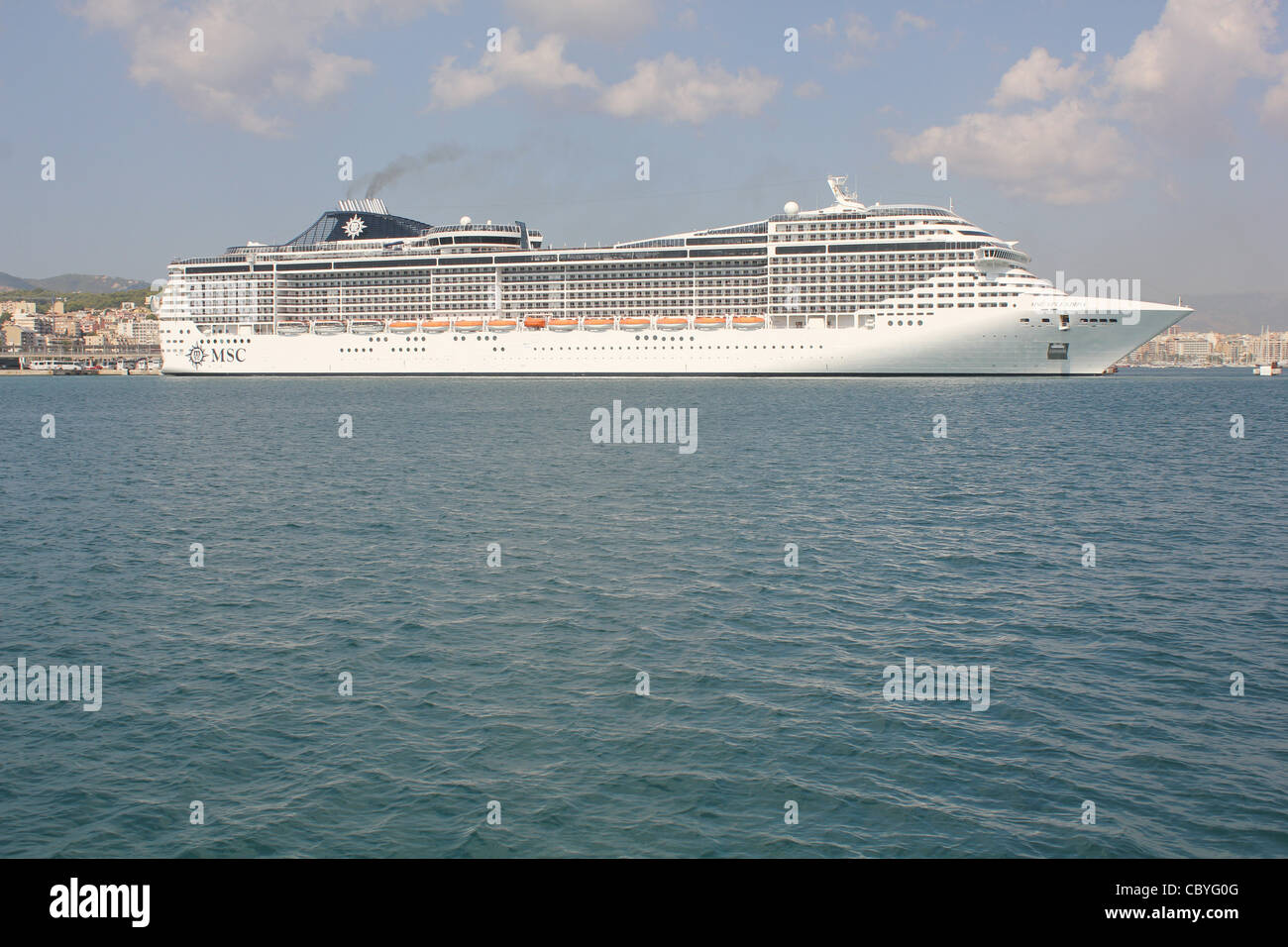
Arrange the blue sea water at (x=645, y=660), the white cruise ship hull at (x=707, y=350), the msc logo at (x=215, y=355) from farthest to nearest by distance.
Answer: the msc logo at (x=215, y=355)
the white cruise ship hull at (x=707, y=350)
the blue sea water at (x=645, y=660)

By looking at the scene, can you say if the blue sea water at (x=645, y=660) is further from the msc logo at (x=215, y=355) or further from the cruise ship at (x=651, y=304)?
the msc logo at (x=215, y=355)

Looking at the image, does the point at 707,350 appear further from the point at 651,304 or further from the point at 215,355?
the point at 215,355

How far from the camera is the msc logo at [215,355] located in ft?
389

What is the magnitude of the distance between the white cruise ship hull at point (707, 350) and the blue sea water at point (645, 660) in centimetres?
5368

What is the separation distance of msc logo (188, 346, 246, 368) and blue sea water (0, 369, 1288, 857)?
87.7 meters

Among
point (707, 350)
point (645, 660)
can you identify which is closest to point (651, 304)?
point (707, 350)

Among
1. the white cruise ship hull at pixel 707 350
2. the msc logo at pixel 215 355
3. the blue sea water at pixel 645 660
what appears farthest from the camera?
the msc logo at pixel 215 355

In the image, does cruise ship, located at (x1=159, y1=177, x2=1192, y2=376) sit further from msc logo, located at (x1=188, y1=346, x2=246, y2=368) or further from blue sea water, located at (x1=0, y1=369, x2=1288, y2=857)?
blue sea water, located at (x1=0, y1=369, x2=1288, y2=857)

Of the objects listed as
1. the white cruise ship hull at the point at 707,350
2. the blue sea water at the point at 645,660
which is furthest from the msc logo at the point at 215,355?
the blue sea water at the point at 645,660

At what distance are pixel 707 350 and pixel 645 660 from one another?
84.0 m

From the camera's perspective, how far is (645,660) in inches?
607

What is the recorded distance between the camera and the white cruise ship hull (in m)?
85.2

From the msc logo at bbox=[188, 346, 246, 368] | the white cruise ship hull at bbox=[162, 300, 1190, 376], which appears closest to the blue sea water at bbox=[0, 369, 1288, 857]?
the white cruise ship hull at bbox=[162, 300, 1190, 376]

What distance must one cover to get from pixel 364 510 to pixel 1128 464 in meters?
29.2
